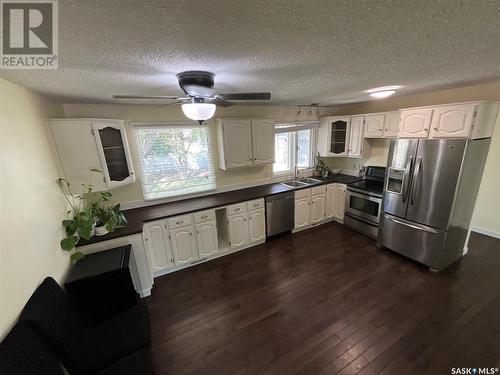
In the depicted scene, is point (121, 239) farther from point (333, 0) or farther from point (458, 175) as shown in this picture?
point (458, 175)

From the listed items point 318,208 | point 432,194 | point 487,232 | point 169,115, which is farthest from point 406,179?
point 169,115

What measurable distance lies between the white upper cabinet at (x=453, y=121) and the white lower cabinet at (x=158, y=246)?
3.57m

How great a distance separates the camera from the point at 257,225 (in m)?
3.33

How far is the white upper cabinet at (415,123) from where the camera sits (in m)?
2.50

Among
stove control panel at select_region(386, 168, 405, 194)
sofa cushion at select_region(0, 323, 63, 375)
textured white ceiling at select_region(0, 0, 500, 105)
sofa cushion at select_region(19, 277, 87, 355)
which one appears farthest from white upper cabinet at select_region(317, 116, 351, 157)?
sofa cushion at select_region(0, 323, 63, 375)

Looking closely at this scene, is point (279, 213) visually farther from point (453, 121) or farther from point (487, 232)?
point (487, 232)

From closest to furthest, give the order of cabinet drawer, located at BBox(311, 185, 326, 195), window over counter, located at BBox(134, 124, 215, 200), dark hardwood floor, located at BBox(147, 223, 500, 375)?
1. dark hardwood floor, located at BBox(147, 223, 500, 375)
2. window over counter, located at BBox(134, 124, 215, 200)
3. cabinet drawer, located at BBox(311, 185, 326, 195)

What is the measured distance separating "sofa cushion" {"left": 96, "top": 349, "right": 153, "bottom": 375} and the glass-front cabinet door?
172 centimetres

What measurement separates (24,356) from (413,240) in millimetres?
3805

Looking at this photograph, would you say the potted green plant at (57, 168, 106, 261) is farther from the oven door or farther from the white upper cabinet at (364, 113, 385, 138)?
the white upper cabinet at (364, 113, 385, 138)

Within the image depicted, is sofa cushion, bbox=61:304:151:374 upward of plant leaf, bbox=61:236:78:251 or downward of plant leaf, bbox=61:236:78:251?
downward

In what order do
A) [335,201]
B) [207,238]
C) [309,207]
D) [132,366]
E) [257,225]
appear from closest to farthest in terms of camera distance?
[132,366]
[207,238]
[257,225]
[309,207]
[335,201]

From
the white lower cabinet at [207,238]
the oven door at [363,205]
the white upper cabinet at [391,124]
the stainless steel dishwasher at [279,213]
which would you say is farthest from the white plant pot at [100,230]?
the white upper cabinet at [391,124]

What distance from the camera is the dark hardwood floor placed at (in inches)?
66.7
